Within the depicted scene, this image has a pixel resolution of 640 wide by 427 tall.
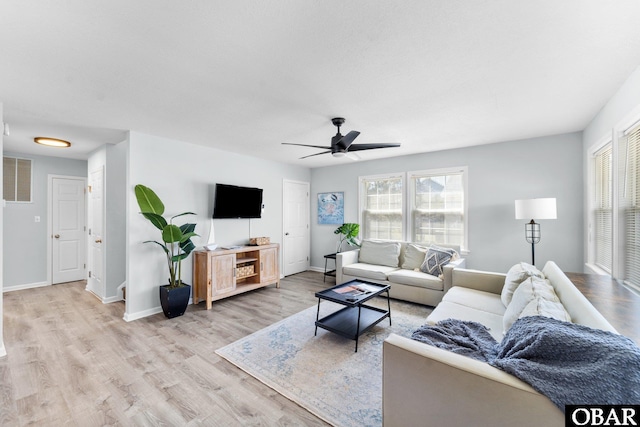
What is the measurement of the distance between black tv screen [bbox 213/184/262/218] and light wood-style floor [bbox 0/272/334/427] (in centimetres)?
148

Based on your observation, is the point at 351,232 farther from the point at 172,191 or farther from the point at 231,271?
the point at 172,191

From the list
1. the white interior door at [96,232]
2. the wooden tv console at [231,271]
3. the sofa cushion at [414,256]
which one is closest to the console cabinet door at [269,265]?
the wooden tv console at [231,271]

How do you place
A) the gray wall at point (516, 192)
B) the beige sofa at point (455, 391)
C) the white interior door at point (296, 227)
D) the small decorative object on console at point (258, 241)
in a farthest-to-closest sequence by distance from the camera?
1. the white interior door at point (296, 227)
2. the small decorative object on console at point (258, 241)
3. the gray wall at point (516, 192)
4. the beige sofa at point (455, 391)

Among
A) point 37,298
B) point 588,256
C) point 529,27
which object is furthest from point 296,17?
point 37,298

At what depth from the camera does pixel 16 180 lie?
4520mm

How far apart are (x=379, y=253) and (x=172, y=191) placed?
3.48 meters

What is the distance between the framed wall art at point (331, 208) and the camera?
18.7 feet

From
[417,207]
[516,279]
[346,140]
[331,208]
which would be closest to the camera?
[516,279]

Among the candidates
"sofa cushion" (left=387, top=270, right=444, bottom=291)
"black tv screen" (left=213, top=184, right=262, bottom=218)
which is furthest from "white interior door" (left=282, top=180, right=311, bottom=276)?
"sofa cushion" (left=387, top=270, right=444, bottom=291)

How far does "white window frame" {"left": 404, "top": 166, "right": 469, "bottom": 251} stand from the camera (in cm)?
427

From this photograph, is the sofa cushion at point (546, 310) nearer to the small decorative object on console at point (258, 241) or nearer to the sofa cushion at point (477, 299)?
the sofa cushion at point (477, 299)

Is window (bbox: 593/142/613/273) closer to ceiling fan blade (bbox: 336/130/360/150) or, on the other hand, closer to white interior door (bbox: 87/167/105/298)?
ceiling fan blade (bbox: 336/130/360/150)

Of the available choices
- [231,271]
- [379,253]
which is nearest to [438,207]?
[379,253]

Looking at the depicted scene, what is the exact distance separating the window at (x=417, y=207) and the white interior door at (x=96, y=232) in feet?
14.8
